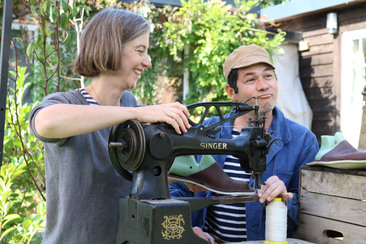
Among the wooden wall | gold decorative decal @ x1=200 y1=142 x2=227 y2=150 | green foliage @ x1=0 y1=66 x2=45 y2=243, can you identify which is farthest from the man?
the wooden wall

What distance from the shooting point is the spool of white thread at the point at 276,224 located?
1733 millimetres

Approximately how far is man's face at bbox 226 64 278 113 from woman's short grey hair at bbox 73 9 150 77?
26.3 inches

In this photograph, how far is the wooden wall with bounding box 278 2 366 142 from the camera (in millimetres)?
6852

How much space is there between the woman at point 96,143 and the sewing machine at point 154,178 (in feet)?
0.17

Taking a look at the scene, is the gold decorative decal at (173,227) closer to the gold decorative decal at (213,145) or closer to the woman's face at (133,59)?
the gold decorative decal at (213,145)

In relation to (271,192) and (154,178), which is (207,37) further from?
(154,178)

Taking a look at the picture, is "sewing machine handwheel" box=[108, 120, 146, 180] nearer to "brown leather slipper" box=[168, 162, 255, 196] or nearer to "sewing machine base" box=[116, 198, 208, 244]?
"sewing machine base" box=[116, 198, 208, 244]

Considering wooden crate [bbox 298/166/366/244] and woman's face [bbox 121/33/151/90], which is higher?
woman's face [bbox 121/33/151/90]

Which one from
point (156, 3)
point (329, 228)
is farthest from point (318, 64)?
point (329, 228)

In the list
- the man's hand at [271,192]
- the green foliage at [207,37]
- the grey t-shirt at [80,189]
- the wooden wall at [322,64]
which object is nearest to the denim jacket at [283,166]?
the man's hand at [271,192]

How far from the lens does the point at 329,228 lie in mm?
1830

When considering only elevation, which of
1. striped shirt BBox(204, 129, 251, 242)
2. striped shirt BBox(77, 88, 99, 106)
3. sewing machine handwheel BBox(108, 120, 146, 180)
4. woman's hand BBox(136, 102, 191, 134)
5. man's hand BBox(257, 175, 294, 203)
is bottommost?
striped shirt BBox(204, 129, 251, 242)

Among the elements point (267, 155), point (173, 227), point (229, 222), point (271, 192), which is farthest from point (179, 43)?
point (173, 227)

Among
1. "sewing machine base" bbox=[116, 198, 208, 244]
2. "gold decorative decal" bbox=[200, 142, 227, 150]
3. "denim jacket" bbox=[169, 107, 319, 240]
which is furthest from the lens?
"denim jacket" bbox=[169, 107, 319, 240]
